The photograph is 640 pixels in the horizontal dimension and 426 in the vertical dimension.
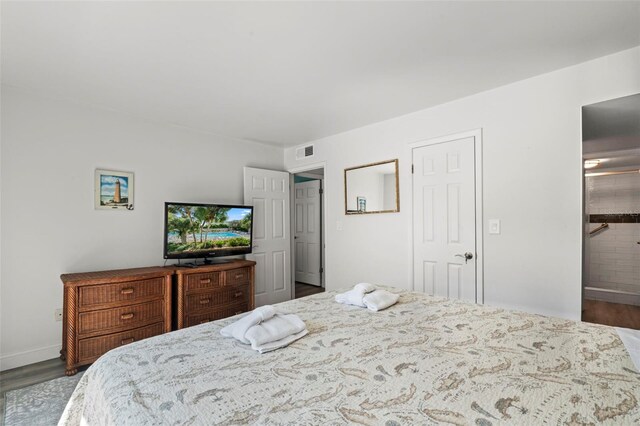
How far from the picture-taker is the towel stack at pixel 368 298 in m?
1.90

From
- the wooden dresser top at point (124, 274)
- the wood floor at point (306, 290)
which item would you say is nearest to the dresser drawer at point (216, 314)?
the wooden dresser top at point (124, 274)

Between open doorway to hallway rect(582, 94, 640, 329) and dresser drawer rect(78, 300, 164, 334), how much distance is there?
485cm

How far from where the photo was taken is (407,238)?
10.8ft

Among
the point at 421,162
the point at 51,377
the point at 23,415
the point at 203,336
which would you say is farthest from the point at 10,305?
the point at 421,162

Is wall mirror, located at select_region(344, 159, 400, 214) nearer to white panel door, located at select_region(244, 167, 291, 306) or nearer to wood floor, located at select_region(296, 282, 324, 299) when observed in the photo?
white panel door, located at select_region(244, 167, 291, 306)

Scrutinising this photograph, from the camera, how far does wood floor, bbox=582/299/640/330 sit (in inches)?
137

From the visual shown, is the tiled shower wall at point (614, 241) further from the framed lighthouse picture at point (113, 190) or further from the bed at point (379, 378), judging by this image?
the framed lighthouse picture at point (113, 190)

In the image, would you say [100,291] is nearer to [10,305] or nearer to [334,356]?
[10,305]

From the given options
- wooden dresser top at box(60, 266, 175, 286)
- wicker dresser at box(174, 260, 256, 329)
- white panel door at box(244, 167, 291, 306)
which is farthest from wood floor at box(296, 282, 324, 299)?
wooden dresser top at box(60, 266, 175, 286)

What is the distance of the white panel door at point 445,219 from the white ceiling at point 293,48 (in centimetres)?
54

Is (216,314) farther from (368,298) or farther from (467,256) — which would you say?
(467,256)

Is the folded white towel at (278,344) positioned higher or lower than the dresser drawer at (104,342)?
higher

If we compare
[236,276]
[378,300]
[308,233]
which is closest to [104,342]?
[236,276]

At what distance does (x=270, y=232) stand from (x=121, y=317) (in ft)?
6.79
